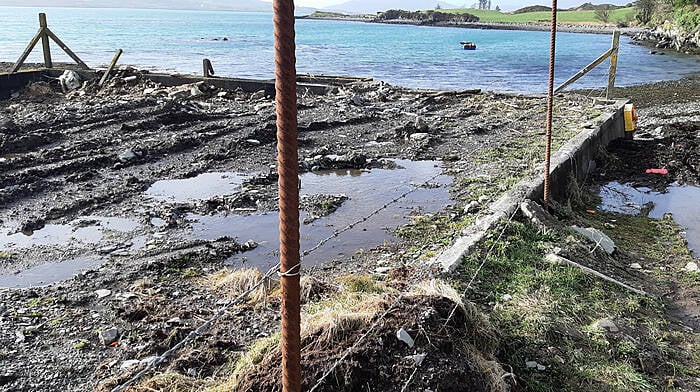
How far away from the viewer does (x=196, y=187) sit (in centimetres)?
878

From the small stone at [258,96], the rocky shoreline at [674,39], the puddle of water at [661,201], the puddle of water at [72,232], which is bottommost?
the puddle of water at [661,201]

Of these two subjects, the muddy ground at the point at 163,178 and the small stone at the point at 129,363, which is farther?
the muddy ground at the point at 163,178

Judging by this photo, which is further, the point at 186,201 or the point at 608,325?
the point at 186,201

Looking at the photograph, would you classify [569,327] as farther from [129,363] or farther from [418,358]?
[129,363]

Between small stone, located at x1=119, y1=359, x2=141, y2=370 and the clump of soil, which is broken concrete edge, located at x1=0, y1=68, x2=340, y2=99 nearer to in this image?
small stone, located at x1=119, y1=359, x2=141, y2=370

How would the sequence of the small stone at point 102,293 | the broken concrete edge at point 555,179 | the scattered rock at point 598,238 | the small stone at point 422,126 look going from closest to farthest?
the small stone at point 102,293, the broken concrete edge at point 555,179, the scattered rock at point 598,238, the small stone at point 422,126

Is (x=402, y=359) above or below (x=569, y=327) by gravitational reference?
above

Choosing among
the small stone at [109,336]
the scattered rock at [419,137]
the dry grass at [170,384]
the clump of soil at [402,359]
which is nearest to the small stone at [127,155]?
the scattered rock at [419,137]

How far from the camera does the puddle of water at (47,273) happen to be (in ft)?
18.3

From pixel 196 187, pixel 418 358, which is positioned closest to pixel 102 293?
pixel 418 358

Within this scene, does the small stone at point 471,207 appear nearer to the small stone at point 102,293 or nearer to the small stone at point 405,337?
the small stone at point 405,337

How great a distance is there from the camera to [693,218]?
27.4 feet

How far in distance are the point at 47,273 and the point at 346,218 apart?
11.6ft

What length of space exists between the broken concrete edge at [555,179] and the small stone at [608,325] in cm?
123
